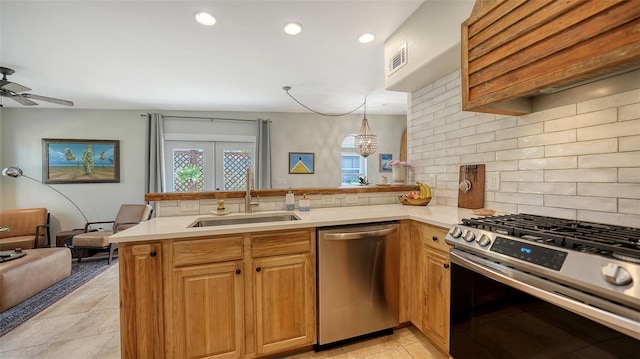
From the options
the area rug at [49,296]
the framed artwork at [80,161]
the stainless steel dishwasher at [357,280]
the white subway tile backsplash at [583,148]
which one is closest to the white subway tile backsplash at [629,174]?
the white subway tile backsplash at [583,148]

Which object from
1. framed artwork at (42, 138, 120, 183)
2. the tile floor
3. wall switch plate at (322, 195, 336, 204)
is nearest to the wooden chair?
framed artwork at (42, 138, 120, 183)

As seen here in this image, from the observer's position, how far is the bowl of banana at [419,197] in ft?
7.39

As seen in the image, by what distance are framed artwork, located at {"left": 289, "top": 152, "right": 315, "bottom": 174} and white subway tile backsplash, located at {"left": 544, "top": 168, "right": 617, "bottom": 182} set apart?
13.5 feet

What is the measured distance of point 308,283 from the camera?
1620 millimetres

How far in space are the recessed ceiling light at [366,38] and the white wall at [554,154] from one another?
72 centimetres

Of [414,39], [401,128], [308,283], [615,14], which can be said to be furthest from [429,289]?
[401,128]

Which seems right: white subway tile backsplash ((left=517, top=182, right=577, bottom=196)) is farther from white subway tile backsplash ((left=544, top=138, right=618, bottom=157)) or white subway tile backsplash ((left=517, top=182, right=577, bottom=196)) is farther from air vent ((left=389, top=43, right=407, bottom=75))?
air vent ((left=389, top=43, right=407, bottom=75))

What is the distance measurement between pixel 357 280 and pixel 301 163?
12.3ft

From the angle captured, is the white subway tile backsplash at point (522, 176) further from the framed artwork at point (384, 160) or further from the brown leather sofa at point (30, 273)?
the brown leather sofa at point (30, 273)

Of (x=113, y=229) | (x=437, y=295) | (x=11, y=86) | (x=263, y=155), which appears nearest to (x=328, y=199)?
(x=437, y=295)

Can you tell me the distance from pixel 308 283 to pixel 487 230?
1.06 metres

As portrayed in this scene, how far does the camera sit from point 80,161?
450cm

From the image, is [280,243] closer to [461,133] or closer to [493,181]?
[493,181]

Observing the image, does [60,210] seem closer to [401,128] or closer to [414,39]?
[414,39]
